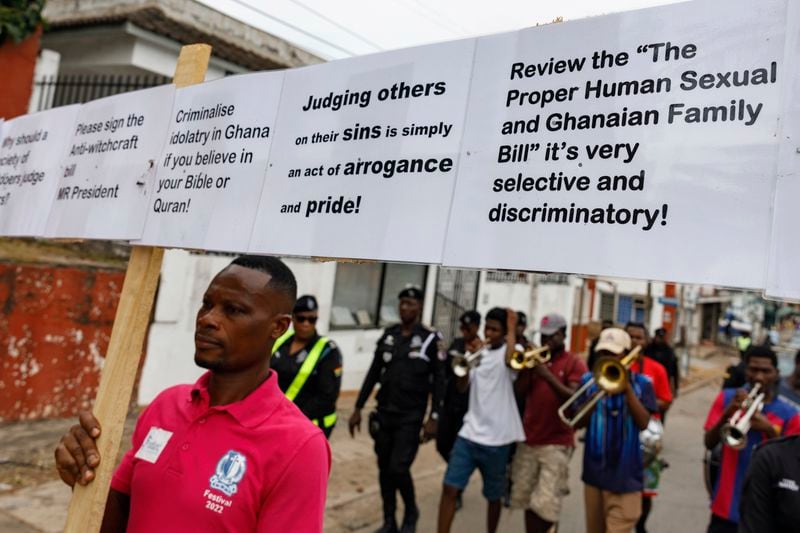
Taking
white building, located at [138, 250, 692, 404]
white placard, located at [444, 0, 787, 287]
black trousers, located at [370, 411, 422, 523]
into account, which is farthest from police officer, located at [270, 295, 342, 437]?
white placard, located at [444, 0, 787, 287]

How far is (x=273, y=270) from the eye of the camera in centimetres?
177

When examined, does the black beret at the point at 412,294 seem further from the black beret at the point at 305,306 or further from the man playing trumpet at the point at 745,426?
the man playing trumpet at the point at 745,426

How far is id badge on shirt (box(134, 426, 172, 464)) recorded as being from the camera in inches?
65.3

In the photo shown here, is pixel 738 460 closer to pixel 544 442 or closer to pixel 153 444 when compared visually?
pixel 544 442

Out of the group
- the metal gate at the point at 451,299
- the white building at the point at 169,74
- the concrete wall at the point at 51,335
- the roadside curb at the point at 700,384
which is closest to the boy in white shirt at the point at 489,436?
the white building at the point at 169,74

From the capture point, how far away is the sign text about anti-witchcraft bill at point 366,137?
1599mm

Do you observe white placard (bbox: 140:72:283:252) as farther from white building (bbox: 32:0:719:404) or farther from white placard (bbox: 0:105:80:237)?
white building (bbox: 32:0:719:404)

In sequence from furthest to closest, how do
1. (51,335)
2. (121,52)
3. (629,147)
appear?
(121,52)
(51,335)
(629,147)

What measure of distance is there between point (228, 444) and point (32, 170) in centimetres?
180

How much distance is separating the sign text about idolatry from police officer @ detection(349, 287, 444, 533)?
3.14 m

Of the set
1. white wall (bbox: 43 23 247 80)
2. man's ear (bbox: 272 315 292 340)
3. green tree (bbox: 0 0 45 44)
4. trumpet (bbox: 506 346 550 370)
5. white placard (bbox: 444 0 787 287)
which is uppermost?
white wall (bbox: 43 23 247 80)

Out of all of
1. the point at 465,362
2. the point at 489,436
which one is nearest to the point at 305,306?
the point at 465,362

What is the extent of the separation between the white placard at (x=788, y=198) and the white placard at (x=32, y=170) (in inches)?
101

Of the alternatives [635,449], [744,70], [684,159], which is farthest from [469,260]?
[635,449]
